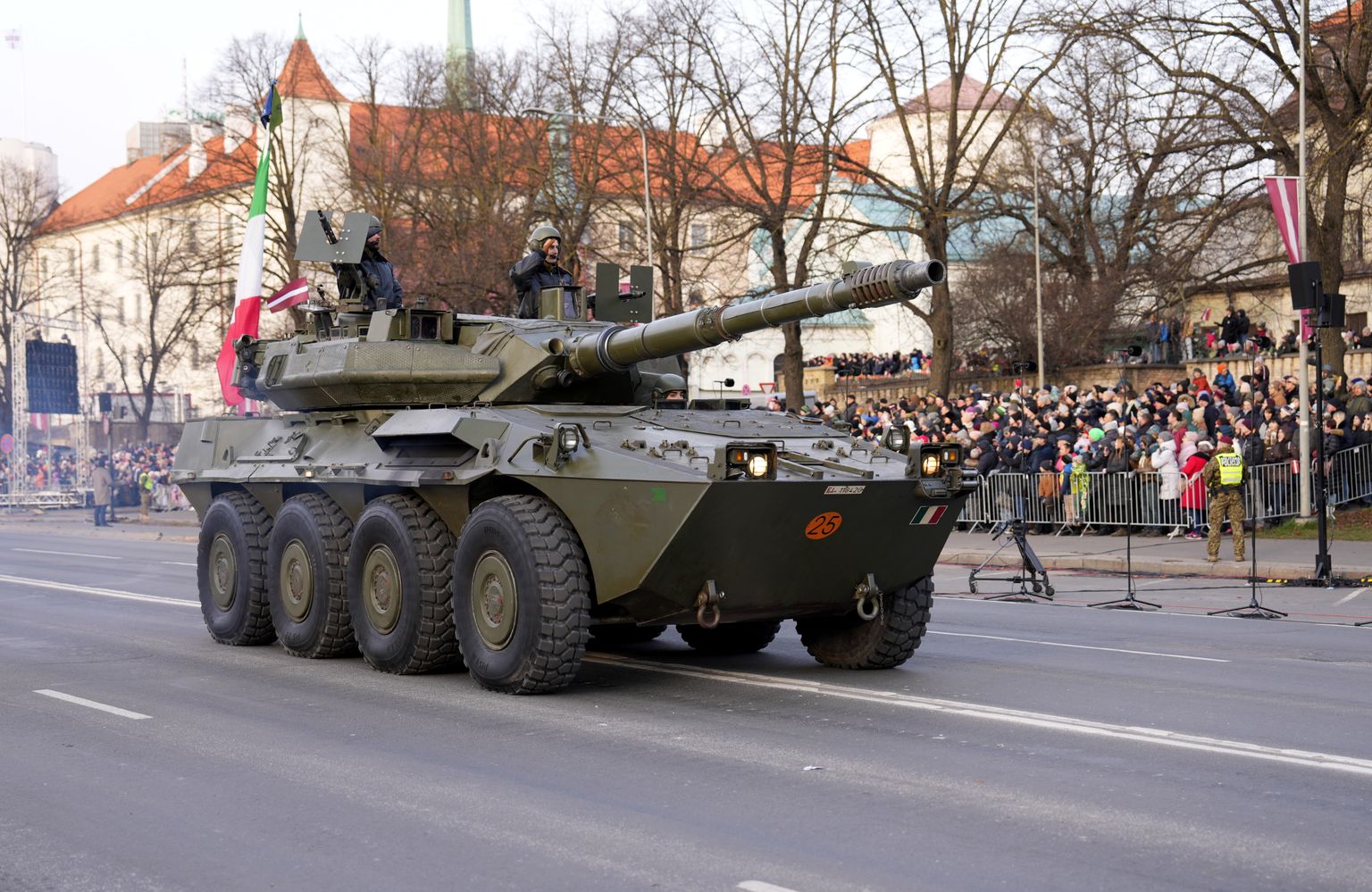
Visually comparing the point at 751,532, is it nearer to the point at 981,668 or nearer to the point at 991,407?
the point at 981,668

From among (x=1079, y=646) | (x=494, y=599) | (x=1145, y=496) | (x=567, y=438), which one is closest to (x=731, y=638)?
(x=494, y=599)

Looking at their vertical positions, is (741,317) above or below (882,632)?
above

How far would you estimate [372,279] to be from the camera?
1290 cm

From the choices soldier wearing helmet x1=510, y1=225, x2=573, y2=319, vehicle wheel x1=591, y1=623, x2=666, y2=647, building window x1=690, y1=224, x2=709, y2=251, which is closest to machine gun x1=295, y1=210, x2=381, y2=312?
soldier wearing helmet x1=510, y1=225, x2=573, y2=319

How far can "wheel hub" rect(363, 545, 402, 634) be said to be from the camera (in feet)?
36.5

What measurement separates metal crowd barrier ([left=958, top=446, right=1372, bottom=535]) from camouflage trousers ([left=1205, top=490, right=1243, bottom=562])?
850 millimetres

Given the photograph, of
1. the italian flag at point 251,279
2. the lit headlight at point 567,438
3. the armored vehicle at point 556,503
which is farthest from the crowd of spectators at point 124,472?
the lit headlight at point 567,438

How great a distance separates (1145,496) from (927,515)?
1392cm

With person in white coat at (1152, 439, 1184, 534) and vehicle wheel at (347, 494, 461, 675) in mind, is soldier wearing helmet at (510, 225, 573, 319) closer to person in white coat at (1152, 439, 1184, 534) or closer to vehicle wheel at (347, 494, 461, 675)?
vehicle wheel at (347, 494, 461, 675)

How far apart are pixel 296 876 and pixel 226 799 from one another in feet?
4.78

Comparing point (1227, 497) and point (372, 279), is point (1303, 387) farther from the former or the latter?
point (372, 279)

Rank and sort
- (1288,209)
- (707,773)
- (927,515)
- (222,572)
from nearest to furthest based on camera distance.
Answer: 1. (707,773)
2. (927,515)
3. (222,572)
4. (1288,209)

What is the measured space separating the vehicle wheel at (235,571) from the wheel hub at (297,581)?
1.77 feet

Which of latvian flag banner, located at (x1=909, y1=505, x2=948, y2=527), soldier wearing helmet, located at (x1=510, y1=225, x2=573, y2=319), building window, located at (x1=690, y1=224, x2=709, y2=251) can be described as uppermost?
building window, located at (x1=690, y1=224, x2=709, y2=251)
